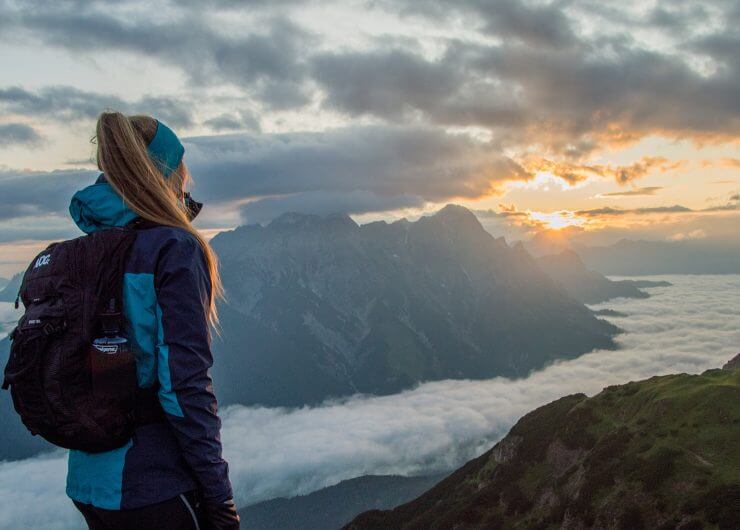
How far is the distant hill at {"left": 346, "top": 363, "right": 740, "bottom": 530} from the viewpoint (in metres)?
69.6

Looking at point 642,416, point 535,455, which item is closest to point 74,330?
point 642,416

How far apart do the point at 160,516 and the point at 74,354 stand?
208cm

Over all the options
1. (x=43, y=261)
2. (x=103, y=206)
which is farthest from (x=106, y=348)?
(x=103, y=206)

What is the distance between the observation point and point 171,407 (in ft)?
18.1

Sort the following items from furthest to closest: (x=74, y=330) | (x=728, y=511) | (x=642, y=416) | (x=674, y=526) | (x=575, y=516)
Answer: (x=642, y=416), (x=575, y=516), (x=674, y=526), (x=728, y=511), (x=74, y=330)

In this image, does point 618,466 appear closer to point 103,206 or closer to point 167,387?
point 167,387

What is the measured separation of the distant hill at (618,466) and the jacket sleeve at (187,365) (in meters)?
74.0

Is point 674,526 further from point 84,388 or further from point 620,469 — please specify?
point 84,388

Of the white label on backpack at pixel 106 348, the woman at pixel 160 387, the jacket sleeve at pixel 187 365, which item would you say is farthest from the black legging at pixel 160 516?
the white label on backpack at pixel 106 348

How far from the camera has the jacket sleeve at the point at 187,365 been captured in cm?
554

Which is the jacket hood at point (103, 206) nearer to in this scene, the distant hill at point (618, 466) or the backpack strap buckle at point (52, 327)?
the backpack strap buckle at point (52, 327)

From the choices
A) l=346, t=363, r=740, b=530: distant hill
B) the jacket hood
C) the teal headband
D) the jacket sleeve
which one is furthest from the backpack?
l=346, t=363, r=740, b=530: distant hill

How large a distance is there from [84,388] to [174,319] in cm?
120

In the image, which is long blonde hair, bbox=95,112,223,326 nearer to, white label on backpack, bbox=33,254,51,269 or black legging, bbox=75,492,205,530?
white label on backpack, bbox=33,254,51,269
